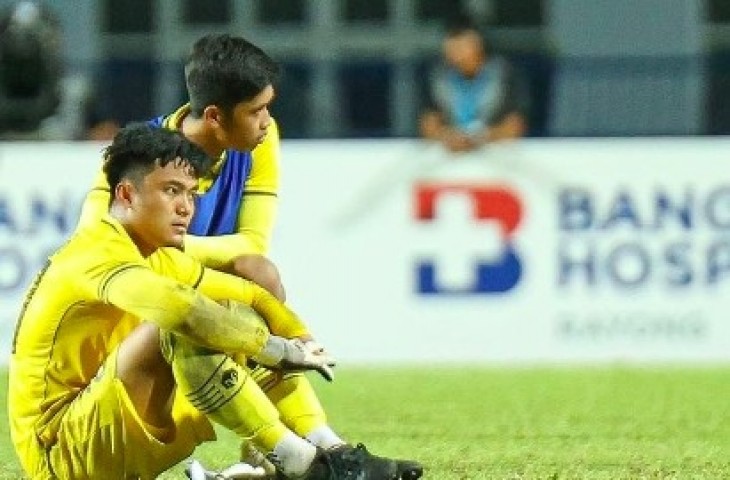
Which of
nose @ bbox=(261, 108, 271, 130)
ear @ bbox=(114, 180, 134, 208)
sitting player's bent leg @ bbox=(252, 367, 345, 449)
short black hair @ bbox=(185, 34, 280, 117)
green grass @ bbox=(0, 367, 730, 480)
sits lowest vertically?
green grass @ bbox=(0, 367, 730, 480)

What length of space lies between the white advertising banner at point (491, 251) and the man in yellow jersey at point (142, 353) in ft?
21.5

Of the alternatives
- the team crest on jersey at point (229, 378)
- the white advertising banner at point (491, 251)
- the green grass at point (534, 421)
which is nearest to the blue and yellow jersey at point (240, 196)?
the green grass at point (534, 421)

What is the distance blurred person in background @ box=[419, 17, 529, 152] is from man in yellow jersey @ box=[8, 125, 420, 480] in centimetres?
691

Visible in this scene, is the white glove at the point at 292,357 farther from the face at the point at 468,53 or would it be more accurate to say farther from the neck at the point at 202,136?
the face at the point at 468,53

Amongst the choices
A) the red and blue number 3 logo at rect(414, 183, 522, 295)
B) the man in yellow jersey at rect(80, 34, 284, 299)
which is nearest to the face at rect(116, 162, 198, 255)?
the man in yellow jersey at rect(80, 34, 284, 299)

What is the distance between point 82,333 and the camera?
6535 millimetres

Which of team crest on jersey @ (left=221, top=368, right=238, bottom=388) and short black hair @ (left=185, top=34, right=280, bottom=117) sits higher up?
short black hair @ (left=185, top=34, right=280, bottom=117)

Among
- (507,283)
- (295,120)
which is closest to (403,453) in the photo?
(507,283)

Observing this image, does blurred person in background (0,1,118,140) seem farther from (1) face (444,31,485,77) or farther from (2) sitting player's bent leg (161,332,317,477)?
(2) sitting player's bent leg (161,332,317,477)

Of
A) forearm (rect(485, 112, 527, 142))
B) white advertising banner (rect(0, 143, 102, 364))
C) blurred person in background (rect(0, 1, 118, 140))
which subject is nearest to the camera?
white advertising banner (rect(0, 143, 102, 364))

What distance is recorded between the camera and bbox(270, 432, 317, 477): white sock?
6527mm

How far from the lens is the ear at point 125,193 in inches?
254

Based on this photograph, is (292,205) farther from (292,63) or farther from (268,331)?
(268,331)

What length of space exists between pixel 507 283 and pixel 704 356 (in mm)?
1262
